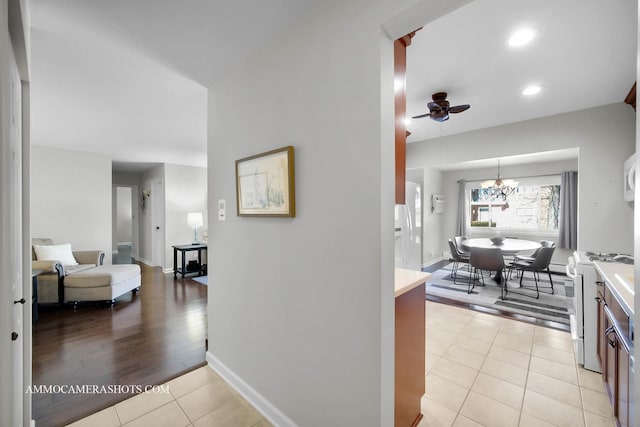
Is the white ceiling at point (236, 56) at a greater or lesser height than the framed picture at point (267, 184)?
greater

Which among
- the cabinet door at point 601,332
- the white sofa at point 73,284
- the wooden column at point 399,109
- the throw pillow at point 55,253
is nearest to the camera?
the wooden column at point 399,109

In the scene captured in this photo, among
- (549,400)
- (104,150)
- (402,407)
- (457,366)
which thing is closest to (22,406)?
(402,407)

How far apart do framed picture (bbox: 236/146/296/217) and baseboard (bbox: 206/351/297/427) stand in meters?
1.23

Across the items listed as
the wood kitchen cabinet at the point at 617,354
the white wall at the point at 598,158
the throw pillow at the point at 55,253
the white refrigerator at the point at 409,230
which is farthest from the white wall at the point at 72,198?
the white wall at the point at 598,158

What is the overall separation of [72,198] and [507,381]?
6727mm

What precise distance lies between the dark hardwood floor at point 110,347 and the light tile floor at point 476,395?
24 cm

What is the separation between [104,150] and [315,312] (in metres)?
5.41

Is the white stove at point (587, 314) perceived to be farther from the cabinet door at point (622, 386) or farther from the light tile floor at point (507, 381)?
the cabinet door at point (622, 386)

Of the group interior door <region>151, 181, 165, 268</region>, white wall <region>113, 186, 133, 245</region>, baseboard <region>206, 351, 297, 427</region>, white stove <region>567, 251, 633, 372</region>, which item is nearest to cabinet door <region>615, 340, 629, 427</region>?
white stove <region>567, 251, 633, 372</region>

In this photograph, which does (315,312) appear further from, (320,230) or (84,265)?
(84,265)

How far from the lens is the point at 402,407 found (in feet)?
5.04

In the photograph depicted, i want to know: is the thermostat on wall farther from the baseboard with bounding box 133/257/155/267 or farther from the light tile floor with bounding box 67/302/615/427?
the baseboard with bounding box 133/257/155/267

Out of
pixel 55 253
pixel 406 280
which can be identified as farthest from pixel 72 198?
pixel 406 280

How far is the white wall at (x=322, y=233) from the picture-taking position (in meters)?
1.25
